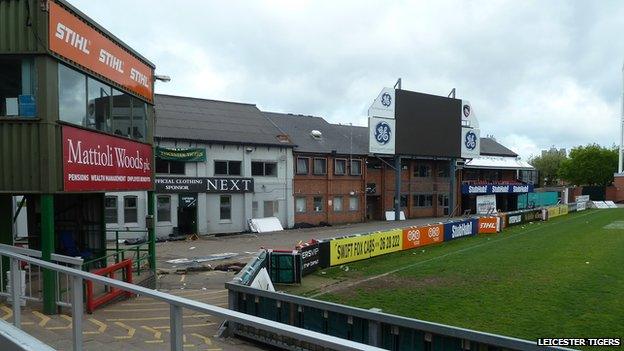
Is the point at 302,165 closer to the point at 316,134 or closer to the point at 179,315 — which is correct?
the point at 316,134

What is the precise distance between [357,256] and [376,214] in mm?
25305

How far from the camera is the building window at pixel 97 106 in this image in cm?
930

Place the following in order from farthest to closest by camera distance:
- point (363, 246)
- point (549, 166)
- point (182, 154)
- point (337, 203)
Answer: point (549, 166), point (337, 203), point (182, 154), point (363, 246)

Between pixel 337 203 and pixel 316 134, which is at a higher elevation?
pixel 316 134

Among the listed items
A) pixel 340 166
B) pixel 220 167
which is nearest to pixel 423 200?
pixel 340 166

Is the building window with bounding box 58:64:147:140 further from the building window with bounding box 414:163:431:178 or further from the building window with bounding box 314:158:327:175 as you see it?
the building window with bounding box 414:163:431:178

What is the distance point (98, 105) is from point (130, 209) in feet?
73.1

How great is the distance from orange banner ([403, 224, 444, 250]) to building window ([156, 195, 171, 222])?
1674 centimetres

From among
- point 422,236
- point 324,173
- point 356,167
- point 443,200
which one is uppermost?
point 356,167

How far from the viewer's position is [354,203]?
44.3 metres

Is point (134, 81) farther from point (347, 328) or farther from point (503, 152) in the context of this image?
point (503, 152)

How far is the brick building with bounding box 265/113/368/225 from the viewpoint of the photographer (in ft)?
133

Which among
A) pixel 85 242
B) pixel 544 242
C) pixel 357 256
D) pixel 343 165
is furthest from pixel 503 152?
pixel 85 242

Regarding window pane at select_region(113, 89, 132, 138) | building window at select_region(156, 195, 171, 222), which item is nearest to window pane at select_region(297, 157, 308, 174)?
building window at select_region(156, 195, 171, 222)
